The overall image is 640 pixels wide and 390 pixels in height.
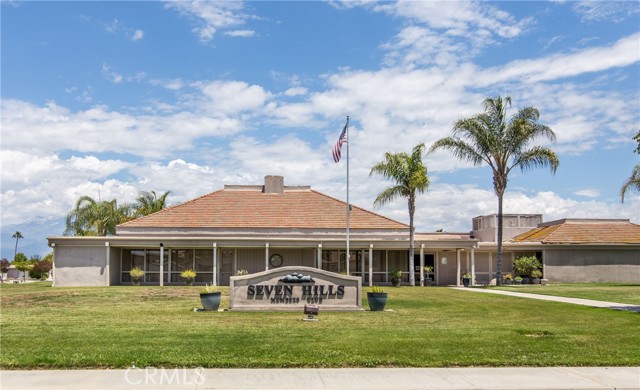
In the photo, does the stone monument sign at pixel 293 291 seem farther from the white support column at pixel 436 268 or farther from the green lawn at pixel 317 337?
the white support column at pixel 436 268

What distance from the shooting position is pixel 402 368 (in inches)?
407

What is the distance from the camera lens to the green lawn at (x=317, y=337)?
1073 cm

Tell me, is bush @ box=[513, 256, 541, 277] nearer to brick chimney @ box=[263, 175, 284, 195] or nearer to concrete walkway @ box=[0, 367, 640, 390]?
brick chimney @ box=[263, 175, 284, 195]

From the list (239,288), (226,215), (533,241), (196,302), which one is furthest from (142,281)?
(533,241)

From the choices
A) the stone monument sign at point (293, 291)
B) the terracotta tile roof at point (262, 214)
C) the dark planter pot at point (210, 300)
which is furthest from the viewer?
the terracotta tile roof at point (262, 214)

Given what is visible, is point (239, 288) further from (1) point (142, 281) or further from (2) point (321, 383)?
(1) point (142, 281)

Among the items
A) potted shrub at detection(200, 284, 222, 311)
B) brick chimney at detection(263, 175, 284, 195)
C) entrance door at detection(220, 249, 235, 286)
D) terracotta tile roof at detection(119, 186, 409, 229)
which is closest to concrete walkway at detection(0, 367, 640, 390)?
potted shrub at detection(200, 284, 222, 311)

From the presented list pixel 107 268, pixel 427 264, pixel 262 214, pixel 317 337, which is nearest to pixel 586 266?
pixel 427 264

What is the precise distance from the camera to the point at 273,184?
150ft

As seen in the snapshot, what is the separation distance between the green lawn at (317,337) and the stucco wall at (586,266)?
21861 millimetres

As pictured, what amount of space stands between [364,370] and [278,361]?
1422 millimetres

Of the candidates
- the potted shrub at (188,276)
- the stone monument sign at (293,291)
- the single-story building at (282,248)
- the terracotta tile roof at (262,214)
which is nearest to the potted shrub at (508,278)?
the single-story building at (282,248)

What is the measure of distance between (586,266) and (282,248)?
64.7 ft

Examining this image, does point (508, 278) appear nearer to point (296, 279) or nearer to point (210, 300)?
point (296, 279)
